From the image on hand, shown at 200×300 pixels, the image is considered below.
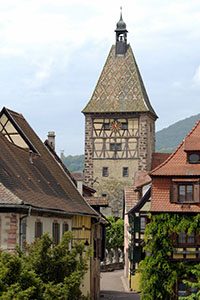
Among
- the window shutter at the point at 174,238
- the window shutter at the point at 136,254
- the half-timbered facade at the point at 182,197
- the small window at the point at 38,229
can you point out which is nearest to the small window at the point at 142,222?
the window shutter at the point at 136,254

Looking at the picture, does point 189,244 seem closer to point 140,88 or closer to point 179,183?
point 179,183

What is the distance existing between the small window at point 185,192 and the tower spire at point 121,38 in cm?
5046

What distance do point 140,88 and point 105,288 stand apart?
34.9m

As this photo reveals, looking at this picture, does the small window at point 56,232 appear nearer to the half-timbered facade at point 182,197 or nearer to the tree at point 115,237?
the half-timbered facade at point 182,197

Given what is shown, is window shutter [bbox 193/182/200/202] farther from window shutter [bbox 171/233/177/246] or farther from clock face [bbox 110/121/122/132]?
clock face [bbox 110/121/122/132]

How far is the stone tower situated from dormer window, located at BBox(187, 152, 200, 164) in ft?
143

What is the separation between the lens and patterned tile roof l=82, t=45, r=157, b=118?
278ft

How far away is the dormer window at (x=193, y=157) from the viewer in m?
40.2

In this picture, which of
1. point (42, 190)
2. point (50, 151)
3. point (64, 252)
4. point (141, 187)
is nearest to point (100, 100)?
point (141, 187)

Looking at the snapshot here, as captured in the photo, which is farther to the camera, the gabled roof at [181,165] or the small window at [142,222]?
the small window at [142,222]

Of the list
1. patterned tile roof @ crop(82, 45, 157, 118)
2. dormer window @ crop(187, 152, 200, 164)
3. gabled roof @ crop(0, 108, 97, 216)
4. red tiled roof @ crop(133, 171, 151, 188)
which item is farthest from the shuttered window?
patterned tile roof @ crop(82, 45, 157, 118)

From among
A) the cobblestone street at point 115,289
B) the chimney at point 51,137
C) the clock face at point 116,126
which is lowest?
the cobblestone street at point 115,289

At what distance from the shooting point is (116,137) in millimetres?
84562

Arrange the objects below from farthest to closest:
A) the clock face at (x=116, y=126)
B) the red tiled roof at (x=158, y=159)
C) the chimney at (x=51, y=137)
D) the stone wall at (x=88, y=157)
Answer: the red tiled roof at (x=158, y=159), the stone wall at (x=88, y=157), the clock face at (x=116, y=126), the chimney at (x=51, y=137)
